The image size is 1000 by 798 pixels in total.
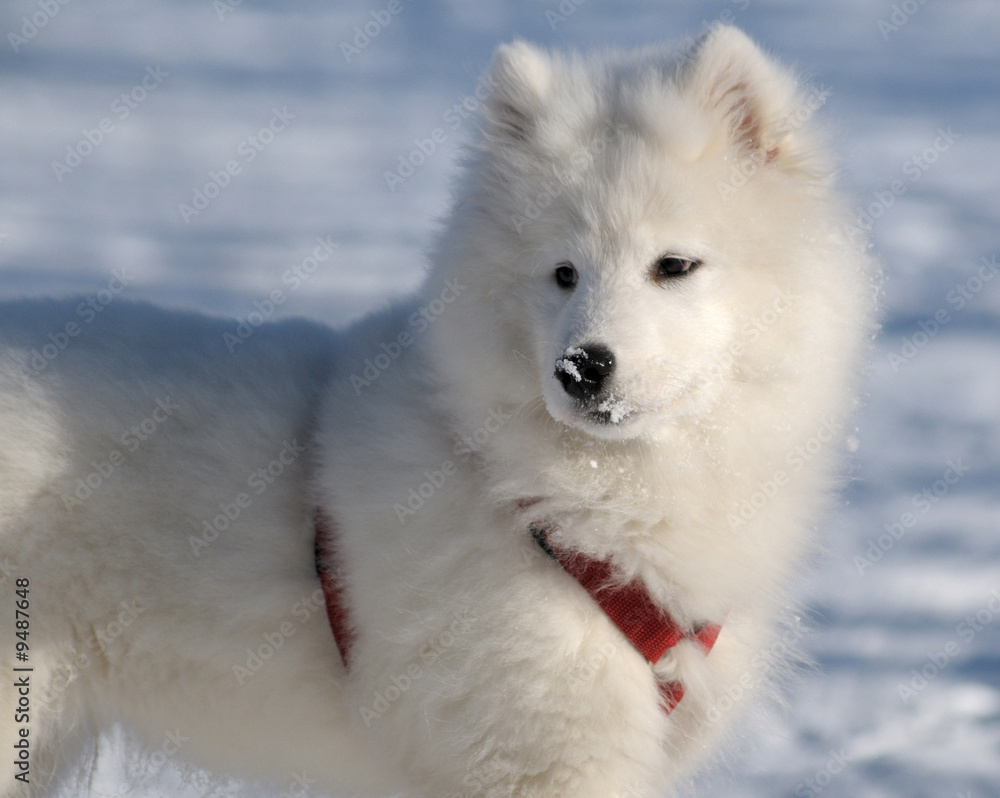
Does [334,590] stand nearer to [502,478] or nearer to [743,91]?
[502,478]

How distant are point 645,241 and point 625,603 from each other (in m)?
1.13

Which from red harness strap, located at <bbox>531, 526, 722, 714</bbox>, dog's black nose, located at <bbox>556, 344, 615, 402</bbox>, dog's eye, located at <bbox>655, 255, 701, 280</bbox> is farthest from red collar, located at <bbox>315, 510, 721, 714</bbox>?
dog's eye, located at <bbox>655, 255, 701, 280</bbox>

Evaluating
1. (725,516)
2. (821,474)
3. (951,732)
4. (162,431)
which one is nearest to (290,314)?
(162,431)

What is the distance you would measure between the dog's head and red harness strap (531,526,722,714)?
0.41 m

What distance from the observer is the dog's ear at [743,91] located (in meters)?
2.70

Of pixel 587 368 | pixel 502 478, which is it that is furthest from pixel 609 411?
pixel 502 478

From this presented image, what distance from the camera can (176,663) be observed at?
2926mm

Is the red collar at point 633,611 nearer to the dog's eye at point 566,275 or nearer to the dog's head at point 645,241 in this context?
the dog's head at point 645,241

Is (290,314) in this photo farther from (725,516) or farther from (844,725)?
(844,725)

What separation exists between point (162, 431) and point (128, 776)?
1628mm

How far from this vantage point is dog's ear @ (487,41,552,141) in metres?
2.88

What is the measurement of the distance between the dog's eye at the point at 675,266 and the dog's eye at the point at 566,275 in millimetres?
264

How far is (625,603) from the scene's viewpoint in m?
2.62

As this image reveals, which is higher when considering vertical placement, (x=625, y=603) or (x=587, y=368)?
(x=587, y=368)
